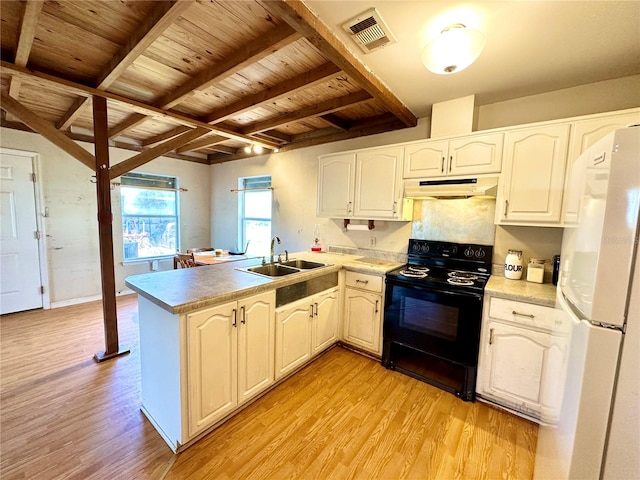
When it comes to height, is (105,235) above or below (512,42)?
below

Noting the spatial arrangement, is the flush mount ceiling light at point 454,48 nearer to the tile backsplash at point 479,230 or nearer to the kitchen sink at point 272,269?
the tile backsplash at point 479,230

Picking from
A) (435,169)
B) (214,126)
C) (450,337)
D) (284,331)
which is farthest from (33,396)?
(435,169)

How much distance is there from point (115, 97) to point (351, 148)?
247cm

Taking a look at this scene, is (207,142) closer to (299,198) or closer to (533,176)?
(299,198)

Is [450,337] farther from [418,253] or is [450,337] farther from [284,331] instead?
Answer: [284,331]

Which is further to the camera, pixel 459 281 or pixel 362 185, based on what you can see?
pixel 362 185

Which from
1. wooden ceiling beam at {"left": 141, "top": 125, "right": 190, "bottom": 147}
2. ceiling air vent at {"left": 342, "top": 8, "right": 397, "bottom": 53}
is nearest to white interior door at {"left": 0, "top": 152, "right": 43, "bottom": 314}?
wooden ceiling beam at {"left": 141, "top": 125, "right": 190, "bottom": 147}

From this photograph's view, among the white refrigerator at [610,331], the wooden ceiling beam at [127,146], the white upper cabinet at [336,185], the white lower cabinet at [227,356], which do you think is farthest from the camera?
the wooden ceiling beam at [127,146]

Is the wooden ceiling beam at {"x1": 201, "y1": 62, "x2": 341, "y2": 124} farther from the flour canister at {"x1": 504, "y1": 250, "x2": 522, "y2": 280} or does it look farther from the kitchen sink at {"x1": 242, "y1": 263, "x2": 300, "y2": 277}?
the flour canister at {"x1": 504, "y1": 250, "x2": 522, "y2": 280}

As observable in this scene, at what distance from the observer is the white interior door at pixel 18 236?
3.31 meters

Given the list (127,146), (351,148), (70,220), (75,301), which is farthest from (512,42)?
(75,301)

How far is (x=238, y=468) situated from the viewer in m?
1.48

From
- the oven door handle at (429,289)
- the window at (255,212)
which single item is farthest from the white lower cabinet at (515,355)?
the window at (255,212)

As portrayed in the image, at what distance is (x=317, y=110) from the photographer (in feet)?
9.00
